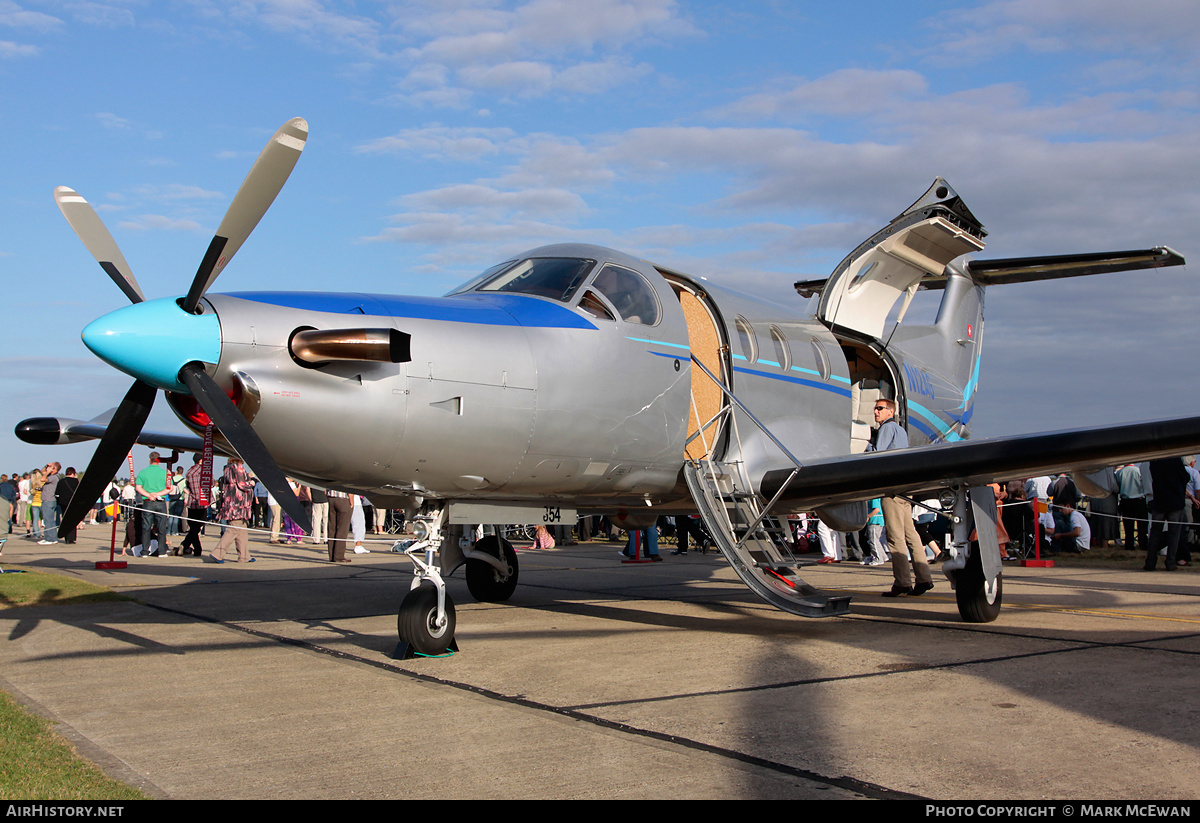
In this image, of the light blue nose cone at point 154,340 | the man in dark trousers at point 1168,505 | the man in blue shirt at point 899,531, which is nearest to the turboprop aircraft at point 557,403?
the light blue nose cone at point 154,340

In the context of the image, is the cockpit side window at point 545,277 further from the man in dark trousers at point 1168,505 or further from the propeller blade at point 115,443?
the man in dark trousers at point 1168,505

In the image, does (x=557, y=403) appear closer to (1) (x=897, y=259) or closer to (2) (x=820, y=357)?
(2) (x=820, y=357)

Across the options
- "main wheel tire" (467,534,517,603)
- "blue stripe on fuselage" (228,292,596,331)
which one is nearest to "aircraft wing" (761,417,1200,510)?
"blue stripe on fuselage" (228,292,596,331)

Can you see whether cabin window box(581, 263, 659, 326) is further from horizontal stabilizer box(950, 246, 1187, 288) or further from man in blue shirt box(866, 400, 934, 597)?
horizontal stabilizer box(950, 246, 1187, 288)

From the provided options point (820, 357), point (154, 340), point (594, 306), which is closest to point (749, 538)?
point (594, 306)

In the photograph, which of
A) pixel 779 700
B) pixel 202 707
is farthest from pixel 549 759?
pixel 202 707

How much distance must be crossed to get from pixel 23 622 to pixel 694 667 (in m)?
6.85

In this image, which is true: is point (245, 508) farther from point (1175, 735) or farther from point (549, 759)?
point (1175, 735)

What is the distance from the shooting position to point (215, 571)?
1555 cm

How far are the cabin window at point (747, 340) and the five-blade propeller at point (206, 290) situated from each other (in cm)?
476

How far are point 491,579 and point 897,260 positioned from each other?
6.28 m

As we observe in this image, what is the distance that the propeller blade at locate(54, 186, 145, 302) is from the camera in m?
6.56

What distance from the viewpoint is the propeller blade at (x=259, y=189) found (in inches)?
233

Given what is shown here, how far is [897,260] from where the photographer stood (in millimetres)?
11328
